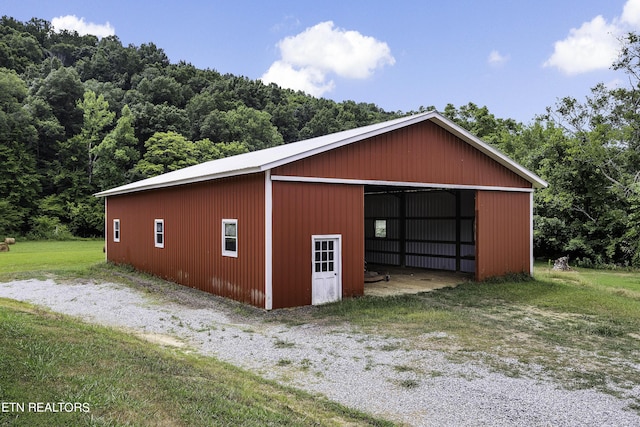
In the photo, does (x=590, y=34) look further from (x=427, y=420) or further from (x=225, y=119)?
(x=225, y=119)

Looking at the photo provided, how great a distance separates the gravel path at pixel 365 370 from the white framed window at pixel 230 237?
133cm

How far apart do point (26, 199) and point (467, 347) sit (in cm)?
3959

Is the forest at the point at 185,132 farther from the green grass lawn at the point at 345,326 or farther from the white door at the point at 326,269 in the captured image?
the white door at the point at 326,269

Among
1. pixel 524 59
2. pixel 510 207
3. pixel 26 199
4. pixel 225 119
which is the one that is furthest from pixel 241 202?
pixel 225 119

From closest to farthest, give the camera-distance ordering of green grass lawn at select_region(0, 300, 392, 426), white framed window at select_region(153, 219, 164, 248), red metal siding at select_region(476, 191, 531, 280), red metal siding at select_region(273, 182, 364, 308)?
green grass lawn at select_region(0, 300, 392, 426), red metal siding at select_region(273, 182, 364, 308), red metal siding at select_region(476, 191, 531, 280), white framed window at select_region(153, 219, 164, 248)

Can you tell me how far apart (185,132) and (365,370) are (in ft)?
141

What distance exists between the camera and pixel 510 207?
46.8ft

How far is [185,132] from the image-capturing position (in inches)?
1791

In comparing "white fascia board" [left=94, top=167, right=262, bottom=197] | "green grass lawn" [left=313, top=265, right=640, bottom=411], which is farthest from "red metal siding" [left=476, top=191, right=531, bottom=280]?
"white fascia board" [left=94, top=167, right=262, bottom=197]

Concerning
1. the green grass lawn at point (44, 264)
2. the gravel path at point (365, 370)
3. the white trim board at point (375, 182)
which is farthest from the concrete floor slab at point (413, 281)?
the green grass lawn at point (44, 264)

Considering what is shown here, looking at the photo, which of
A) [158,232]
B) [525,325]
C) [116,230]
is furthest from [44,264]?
[525,325]

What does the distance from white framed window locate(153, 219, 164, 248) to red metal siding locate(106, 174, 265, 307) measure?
17 cm

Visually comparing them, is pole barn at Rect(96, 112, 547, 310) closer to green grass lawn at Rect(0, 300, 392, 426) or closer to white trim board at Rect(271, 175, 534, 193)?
white trim board at Rect(271, 175, 534, 193)

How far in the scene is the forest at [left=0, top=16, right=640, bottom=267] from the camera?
23.3 metres
